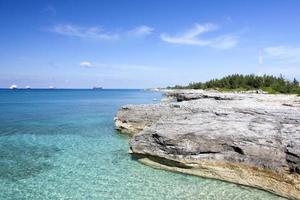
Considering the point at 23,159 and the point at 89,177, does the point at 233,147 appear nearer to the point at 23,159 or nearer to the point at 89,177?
the point at 89,177

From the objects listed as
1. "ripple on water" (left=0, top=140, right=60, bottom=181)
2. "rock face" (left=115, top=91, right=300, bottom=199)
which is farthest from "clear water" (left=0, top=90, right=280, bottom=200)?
"rock face" (left=115, top=91, right=300, bottom=199)

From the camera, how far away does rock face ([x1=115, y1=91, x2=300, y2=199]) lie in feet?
44.9

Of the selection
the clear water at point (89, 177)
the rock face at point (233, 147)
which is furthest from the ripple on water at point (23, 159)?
the rock face at point (233, 147)

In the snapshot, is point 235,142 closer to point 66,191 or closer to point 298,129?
point 298,129

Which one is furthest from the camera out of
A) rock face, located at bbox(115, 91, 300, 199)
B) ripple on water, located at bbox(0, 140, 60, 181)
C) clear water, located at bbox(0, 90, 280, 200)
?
ripple on water, located at bbox(0, 140, 60, 181)

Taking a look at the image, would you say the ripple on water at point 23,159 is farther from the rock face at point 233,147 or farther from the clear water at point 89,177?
the rock face at point 233,147

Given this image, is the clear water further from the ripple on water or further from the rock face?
the rock face

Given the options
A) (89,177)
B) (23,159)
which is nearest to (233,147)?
(89,177)

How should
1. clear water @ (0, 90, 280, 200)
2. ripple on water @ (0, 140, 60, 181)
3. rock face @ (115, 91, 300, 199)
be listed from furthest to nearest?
ripple on water @ (0, 140, 60, 181) → rock face @ (115, 91, 300, 199) → clear water @ (0, 90, 280, 200)

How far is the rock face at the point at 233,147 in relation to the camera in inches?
539

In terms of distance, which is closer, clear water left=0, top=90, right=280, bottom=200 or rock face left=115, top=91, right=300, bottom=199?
clear water left=0, top=90, right=280, bottom=200

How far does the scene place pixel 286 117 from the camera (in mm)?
16578

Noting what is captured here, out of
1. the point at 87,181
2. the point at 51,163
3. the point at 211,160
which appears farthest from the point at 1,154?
the point at 211,160

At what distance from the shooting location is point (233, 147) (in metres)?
15.1
